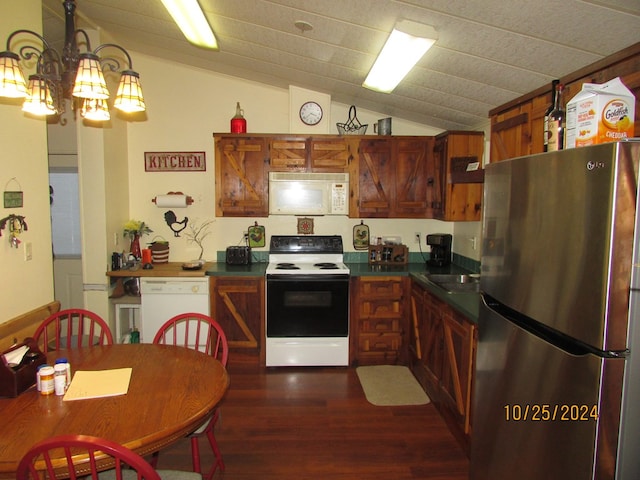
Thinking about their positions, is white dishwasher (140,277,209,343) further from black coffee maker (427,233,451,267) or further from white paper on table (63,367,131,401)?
black coffee maker (427,233,451,267)

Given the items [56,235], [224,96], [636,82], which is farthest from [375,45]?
[56,235]

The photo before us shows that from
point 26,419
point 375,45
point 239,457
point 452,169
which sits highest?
point 375,45

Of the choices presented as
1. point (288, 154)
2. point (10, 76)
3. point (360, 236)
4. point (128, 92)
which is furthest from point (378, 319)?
point (10, 76)

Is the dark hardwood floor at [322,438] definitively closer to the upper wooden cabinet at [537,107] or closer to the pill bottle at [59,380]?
the pill bottle at [59,380]

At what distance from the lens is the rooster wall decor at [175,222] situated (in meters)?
4.24

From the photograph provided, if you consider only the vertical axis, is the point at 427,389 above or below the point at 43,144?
below

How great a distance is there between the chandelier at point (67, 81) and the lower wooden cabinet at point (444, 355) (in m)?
2.24

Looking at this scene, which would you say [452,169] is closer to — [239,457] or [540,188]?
[540,188]

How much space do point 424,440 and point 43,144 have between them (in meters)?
3.40

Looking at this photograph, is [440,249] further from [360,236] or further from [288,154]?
[288,154]

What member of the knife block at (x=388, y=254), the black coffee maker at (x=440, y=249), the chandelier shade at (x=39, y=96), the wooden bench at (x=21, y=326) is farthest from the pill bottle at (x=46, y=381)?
the black coffee maker at (x=440, y=249)

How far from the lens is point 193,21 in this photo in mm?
2570

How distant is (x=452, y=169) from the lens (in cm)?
362

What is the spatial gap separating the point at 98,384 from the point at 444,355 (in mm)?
2213
